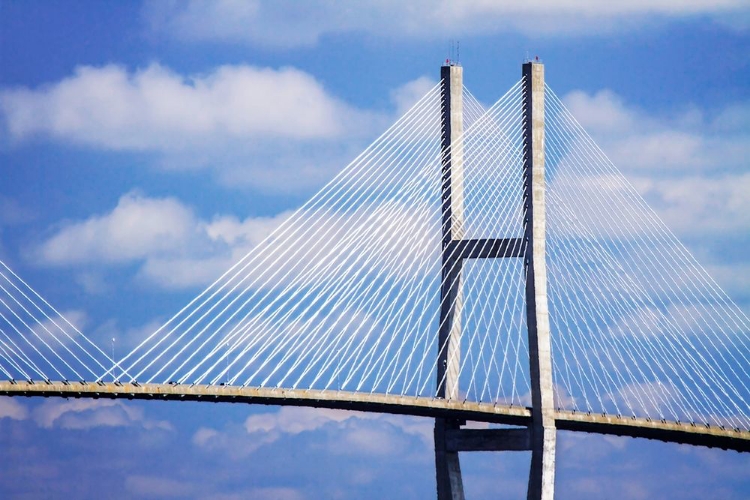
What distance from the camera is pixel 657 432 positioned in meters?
73.7

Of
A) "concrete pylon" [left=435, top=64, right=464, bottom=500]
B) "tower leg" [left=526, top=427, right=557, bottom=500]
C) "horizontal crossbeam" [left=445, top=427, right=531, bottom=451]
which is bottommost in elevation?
"tower leg" [left=526, top=427, right=557, bottom=500]

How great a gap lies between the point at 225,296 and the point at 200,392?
269cm

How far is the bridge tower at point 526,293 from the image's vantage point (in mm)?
70375

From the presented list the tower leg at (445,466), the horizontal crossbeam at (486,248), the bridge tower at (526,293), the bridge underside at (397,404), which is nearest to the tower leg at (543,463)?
the bridge tower at (526,293)

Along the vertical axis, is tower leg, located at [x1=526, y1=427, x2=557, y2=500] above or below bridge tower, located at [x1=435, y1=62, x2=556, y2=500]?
below

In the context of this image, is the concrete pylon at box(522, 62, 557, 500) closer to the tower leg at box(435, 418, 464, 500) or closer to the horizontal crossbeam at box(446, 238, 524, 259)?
the horizontal crossbeam at box(446, 238, 524, 259)

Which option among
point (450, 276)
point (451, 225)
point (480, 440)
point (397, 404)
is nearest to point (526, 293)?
point (450, 276)

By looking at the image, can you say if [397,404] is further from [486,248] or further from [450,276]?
[486,248]

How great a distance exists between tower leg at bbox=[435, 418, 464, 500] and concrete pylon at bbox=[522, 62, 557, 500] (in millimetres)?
2634

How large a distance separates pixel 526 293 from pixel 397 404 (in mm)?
5611

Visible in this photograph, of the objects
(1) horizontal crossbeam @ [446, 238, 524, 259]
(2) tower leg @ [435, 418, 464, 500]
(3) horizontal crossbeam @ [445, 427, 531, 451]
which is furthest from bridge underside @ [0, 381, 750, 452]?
(1) horizontal crossbeam @ [446, 238, 524, 259]

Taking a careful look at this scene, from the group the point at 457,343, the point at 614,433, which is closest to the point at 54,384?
the point at 457,343

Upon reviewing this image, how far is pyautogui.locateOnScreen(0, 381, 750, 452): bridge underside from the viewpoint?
62809 mm

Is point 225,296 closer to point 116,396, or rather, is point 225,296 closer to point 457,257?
point 116,396
